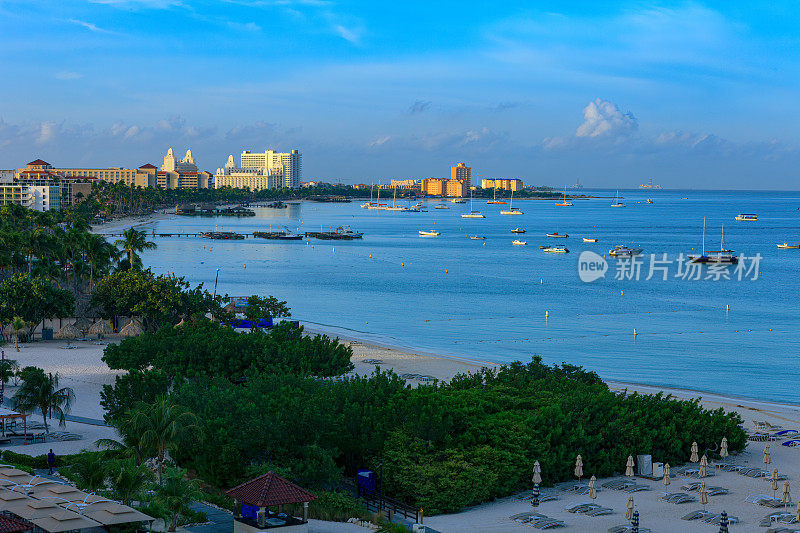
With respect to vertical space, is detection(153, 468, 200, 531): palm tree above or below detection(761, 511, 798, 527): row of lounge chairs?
above

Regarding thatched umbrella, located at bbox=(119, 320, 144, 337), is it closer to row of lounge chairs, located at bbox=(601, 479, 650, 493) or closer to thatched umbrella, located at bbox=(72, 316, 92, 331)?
thatched umbrella, located at bbox=(72, 316, 92, 331)

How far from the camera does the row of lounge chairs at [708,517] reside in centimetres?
2609

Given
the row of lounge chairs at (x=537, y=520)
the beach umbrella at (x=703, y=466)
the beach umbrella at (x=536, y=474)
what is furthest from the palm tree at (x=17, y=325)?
the beach umbrella at (x=703, y=466)

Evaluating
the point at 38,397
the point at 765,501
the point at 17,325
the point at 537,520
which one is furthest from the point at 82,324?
the point at 765,501

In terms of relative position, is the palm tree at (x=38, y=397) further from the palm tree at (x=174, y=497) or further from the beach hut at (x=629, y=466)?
the beach hut at (x=629, y=466)

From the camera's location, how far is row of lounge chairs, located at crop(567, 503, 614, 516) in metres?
26.6

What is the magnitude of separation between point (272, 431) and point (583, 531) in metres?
9.97

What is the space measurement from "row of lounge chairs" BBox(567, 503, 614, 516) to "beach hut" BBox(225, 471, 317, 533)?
912cm

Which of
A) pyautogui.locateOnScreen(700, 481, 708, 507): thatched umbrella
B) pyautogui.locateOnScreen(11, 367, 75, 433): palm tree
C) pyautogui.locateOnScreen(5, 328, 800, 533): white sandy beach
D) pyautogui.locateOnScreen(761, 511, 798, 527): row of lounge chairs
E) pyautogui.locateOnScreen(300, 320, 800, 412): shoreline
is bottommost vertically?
pyautogui.locateOnScreen(300, 320, 800, 412): shoreline

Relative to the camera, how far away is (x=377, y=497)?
92.3 feet

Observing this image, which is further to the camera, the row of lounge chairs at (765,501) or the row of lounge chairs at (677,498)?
the row of lounge chairs at (677,498)

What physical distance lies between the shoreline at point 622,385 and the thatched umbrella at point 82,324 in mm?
16692

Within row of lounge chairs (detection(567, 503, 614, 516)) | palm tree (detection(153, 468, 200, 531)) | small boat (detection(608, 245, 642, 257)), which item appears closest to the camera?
palm tree (detection(153, 468, 200, 531))

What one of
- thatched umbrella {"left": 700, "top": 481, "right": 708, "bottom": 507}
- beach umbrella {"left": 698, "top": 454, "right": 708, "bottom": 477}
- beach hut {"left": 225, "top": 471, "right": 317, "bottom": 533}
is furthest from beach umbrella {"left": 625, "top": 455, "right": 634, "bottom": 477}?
beach hut {"left": 225, "top": 471, "right": 317, "bottom": 533}
